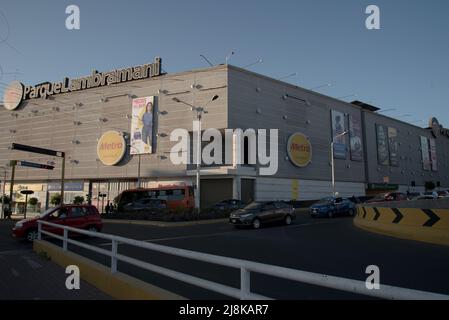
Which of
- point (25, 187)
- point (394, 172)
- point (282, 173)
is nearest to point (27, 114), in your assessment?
point (25, 187)

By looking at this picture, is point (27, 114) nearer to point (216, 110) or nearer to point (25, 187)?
point (25, 187)

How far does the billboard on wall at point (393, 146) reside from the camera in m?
77.1

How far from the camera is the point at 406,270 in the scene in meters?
8.29

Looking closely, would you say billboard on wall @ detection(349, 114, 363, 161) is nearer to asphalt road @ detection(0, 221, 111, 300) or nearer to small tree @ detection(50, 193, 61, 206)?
small tree @ detection(50, 193, 61, 206)

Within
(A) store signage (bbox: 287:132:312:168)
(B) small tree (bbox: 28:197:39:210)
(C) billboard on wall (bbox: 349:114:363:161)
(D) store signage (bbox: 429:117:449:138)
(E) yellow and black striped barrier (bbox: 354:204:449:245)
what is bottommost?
(E) yellow and black striped barrier (bbox: 354:204:449:245)

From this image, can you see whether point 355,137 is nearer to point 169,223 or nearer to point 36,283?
point 169,223

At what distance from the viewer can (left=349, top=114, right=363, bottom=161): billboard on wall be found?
2598 inches

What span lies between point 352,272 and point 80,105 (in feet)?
200

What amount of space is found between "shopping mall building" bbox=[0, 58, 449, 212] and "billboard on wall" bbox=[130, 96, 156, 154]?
14 centimetres

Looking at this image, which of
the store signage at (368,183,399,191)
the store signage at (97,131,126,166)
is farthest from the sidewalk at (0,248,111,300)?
the store signage at (368,183,399,191)

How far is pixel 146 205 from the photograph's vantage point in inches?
1404

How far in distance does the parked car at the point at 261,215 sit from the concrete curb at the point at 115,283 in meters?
12.9

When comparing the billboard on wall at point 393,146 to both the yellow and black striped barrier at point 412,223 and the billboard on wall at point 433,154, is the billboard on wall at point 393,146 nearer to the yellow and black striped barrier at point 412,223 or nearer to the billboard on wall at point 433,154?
Answer: the billboard on wall at point 433,154

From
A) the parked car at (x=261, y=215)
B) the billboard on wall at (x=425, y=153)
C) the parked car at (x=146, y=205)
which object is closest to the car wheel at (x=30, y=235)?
the parked car at (x=261, y=215)
